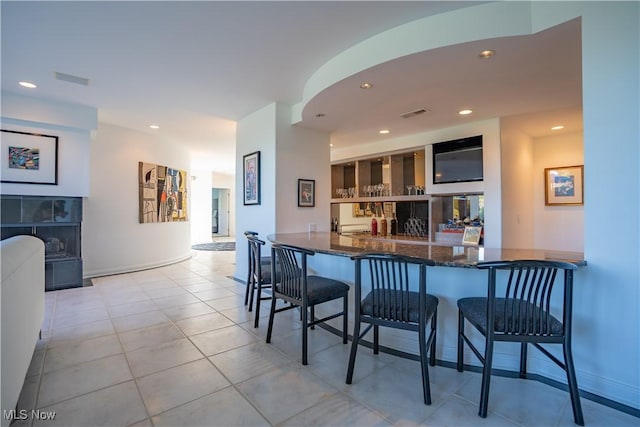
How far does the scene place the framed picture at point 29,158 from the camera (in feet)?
13.0

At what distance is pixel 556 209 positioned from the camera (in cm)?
471

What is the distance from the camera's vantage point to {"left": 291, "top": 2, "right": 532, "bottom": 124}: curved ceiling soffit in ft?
6.70

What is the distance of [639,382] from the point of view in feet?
5.67

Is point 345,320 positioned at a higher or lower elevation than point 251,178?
lower

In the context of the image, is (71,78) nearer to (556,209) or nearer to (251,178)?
(251,178)

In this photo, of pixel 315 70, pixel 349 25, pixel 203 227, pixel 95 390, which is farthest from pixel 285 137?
pixel 203 227

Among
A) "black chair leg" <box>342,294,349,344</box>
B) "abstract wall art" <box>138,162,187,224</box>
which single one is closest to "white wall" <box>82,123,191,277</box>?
"abstract wall art" <box>138,162,187,224</box>

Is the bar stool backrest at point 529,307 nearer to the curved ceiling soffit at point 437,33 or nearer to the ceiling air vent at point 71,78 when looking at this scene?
the curved ceiling soffit at point 437,33

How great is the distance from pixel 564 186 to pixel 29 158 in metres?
7.69

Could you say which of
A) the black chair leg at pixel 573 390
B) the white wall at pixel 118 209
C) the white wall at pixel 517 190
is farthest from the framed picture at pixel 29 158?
the white wall at pixel 517 190

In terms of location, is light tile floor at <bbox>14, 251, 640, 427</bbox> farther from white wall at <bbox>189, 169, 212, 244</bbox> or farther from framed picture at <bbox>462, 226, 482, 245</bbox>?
white wall at <bbox>189, 169, 212, 244</bbox>

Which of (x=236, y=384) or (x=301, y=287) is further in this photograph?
(x=301, y=287)


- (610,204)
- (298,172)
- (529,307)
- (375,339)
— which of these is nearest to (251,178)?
(298,172)

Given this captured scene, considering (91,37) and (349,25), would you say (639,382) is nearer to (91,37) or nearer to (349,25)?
(349,25)
